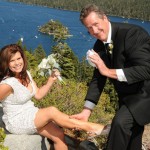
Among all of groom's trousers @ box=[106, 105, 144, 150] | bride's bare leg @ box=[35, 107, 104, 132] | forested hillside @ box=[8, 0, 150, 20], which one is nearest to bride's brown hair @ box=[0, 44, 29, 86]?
bride's bare leg @ box=[35, 107, 104, 132]

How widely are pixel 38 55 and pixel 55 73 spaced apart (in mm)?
48733

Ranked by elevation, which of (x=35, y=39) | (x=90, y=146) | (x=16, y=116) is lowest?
(x=35, y=39)

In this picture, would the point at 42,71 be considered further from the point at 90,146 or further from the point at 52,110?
the point at 90,146

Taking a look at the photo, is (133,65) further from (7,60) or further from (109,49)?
Answer: (7,60)

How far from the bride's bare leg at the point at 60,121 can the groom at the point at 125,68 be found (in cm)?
58

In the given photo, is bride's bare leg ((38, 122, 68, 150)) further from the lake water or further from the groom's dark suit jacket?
the lake water

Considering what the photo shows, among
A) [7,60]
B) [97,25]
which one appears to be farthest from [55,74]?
[97,25]

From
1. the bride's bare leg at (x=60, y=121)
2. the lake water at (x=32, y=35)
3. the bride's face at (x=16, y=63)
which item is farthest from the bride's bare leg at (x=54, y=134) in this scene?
the lake water at (x=32, y=35)

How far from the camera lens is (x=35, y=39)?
278 feet

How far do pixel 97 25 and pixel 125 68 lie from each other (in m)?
0.50

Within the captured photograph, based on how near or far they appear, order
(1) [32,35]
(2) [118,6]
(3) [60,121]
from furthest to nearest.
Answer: (2) [118,6], (1) [32,35], (3) [60,121]

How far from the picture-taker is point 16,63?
162 inches

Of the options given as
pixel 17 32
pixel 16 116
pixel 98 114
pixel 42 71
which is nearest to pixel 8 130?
pixel 16 116

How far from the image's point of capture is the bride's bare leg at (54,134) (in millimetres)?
4156
